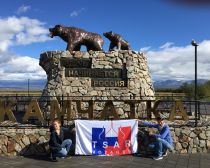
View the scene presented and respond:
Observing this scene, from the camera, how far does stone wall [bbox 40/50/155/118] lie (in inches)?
609

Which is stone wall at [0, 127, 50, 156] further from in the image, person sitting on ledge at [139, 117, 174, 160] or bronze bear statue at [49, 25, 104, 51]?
bronze bear statue at [49, 25, 104, 51]

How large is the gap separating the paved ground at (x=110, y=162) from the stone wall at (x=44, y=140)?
576 millimetres

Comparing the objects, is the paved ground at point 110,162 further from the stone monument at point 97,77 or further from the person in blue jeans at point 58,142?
the stone monument at point 97,77

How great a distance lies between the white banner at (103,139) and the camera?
12.3 meters

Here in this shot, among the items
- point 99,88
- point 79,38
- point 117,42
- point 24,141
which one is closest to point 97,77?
point 99,88

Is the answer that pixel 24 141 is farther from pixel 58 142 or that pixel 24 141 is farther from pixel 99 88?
pixel 99 88

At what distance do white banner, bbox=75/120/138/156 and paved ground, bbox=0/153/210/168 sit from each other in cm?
34

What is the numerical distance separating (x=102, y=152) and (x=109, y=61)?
14.4ft

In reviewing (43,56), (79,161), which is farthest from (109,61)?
(79,161)

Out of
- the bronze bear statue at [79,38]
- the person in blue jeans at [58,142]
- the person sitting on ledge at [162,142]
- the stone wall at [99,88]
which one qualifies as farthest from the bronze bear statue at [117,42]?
the person in blue jeans at [58,142]

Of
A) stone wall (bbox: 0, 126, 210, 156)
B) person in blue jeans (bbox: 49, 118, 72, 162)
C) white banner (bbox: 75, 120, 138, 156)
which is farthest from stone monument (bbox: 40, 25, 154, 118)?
person in blue jeans (bbox: 49, 118, 72, 162)

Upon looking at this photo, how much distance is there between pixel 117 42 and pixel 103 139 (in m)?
5.86

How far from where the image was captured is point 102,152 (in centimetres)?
1228

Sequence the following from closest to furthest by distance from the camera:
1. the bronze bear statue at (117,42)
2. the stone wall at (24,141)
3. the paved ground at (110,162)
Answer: the paved ground at (110,162)
the stone wall at (24,141)
the bronze bear statue at (117,42)
